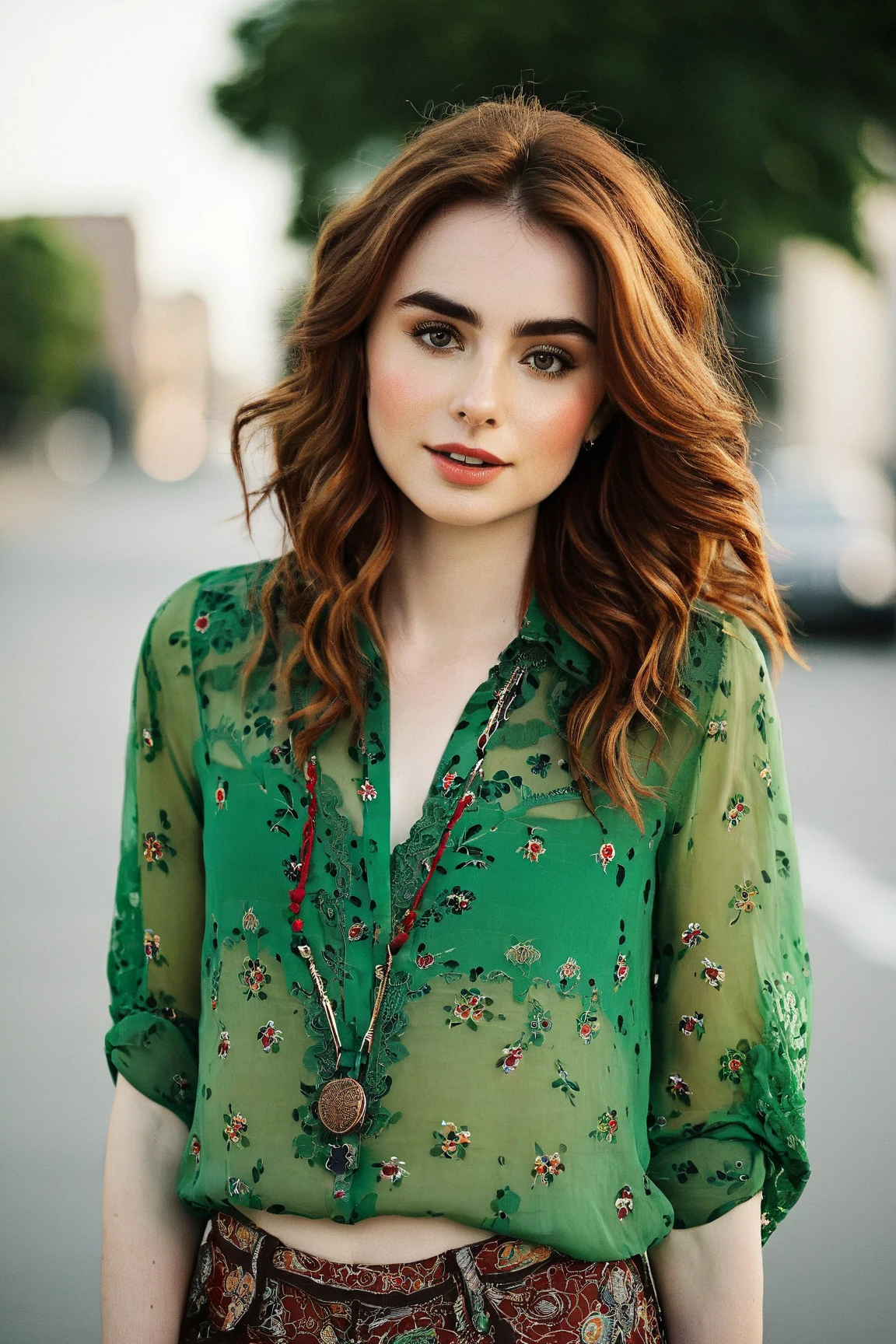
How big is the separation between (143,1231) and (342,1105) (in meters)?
0.37

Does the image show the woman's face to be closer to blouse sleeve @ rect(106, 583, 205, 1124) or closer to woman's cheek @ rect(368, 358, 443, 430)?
woman's cheek @ rect(368, 358, 443, 430)

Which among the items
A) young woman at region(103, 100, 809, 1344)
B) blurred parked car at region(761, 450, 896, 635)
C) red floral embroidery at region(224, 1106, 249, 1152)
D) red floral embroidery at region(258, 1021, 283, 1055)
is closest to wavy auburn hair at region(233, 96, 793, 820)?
young woman at region(103, 100, 809, 1344)

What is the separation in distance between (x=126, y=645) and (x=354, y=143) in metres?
4.82

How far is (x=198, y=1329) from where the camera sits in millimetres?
1854

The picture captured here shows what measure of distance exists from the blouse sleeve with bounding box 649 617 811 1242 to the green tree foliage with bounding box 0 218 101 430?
60930 mm

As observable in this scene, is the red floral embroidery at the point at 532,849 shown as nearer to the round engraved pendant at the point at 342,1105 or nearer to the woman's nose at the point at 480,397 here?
the round engraved pendant at the point at 342,1105

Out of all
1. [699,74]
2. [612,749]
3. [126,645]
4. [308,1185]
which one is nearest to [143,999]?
[308,1185]

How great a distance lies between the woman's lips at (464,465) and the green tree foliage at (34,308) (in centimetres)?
6078

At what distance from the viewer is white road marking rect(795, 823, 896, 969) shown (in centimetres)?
620

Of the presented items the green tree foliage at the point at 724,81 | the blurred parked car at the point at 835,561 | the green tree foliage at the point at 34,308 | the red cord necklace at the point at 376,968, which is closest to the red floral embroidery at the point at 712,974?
the red cord necklace at the point at 376,968

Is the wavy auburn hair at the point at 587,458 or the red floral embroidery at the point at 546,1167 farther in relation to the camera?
the wavy auburn hair at the point at 587,458

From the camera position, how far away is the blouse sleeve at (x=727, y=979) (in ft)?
6.06

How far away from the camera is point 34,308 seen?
60312 mm

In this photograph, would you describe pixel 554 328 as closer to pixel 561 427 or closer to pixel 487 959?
pixel 561 427
